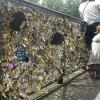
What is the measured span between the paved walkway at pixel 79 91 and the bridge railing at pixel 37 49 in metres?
0.26

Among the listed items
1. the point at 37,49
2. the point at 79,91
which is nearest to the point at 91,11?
the point at 79,91

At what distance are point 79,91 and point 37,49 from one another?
4.55 ft

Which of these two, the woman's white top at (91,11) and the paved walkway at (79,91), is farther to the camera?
the woman's white top at (91,11)

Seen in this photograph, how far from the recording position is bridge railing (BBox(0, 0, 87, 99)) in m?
5.10

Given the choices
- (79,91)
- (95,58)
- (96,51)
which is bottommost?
(79,91)

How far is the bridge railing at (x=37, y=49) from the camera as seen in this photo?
5.10 metres

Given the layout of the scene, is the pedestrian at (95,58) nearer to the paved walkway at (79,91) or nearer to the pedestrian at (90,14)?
the paved walkway at (79,91)

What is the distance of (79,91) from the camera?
7246 mm

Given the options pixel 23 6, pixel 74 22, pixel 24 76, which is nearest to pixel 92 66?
pixel 24 76

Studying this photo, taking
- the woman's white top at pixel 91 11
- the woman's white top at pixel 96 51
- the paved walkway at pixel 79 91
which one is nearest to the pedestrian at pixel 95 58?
the woman's white top at pixel 96 51

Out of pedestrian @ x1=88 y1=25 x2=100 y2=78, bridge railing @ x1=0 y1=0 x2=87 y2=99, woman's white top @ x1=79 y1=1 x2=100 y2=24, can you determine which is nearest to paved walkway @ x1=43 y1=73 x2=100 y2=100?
bridge railing @ x1=0 y1=0 x2=87 y2=99

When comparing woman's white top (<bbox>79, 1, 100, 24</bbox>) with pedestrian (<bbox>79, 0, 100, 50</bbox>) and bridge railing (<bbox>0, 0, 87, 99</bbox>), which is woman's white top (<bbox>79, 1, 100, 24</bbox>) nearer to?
pedestrian (<bbox>79, 0, 100, 50</bbox>)

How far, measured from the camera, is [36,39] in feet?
20.3

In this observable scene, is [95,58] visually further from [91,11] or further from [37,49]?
[91,11]
